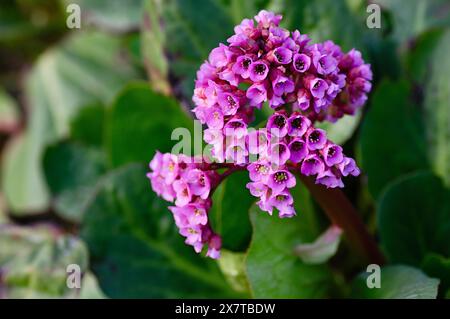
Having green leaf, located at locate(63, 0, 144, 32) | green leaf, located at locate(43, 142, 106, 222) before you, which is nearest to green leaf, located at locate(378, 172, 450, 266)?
green leaf, located at locate(43, 142, 106, 222)

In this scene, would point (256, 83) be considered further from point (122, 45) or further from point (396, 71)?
point (122, 45)

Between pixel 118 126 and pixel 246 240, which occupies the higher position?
pixel 118 126

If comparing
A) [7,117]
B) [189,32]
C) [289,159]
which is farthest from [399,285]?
[7,117]

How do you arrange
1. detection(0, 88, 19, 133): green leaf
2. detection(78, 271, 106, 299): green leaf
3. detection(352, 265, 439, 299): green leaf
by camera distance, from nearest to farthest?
detection(352, 265, 439, 299): green leaf < detection(78, 271, 106, 299): green leaf < detection(0, 88, 19, 133): green leaf

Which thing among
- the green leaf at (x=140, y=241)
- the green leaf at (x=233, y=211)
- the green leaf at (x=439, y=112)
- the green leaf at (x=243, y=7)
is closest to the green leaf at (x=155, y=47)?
the green leaf at (x=243, y=7)

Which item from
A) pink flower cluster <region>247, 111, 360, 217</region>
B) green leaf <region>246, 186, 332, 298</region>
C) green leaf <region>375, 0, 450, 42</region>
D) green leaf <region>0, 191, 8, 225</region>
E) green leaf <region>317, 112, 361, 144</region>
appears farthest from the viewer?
green leaf <region>0, 191, 8, 225</region>

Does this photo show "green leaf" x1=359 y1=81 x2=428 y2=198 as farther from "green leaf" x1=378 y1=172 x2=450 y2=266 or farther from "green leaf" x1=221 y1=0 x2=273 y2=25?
"green leaf" x1=221 y1=0 x2=273 y2=25
